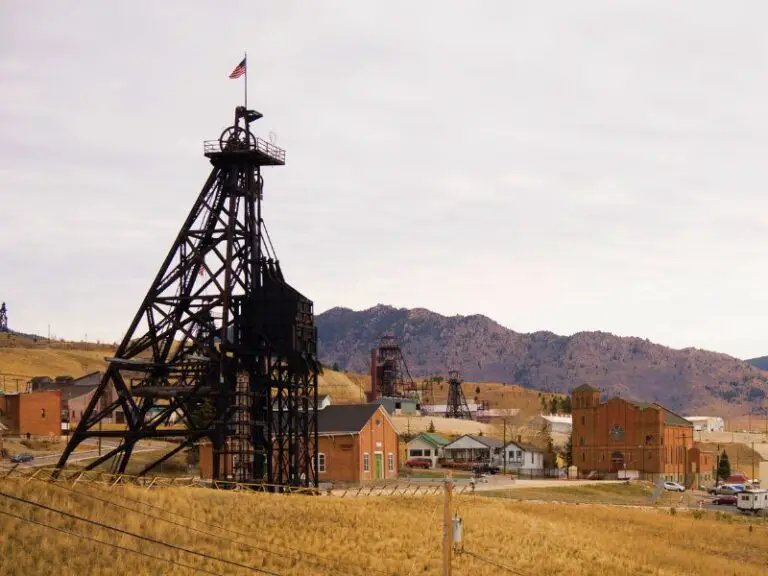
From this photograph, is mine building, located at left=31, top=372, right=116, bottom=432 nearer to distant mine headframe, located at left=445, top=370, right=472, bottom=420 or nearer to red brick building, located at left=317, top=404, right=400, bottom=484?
red brick building, located at left=317, top=404, right=400, bottom=484

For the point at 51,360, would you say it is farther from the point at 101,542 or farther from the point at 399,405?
the point at 101,542

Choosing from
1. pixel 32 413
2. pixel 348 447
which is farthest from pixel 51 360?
pixel 348 447

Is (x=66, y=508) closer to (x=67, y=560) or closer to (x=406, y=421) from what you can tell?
(x=67, y=560)

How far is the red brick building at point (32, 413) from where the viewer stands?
82500mm

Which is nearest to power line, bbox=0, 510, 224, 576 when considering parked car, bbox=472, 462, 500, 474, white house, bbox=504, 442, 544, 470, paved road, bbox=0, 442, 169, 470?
paved road, bbox=0, 442, 169, 470

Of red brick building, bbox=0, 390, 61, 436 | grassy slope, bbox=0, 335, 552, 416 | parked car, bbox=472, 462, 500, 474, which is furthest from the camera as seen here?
grassy slope, bbox=0, 335, 552, 416

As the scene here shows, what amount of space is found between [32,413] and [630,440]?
2098 inches

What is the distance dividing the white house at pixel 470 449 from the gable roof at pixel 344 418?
35118 mm

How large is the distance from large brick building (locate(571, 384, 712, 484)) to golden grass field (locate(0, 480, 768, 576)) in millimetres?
41315

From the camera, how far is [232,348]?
49625 millimetres

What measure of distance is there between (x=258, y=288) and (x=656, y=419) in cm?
5589

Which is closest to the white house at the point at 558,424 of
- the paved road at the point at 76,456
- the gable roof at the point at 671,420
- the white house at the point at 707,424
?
the white house at the point at 707,424

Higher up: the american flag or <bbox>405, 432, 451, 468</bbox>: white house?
the american flag

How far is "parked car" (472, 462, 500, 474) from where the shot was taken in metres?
90.4
